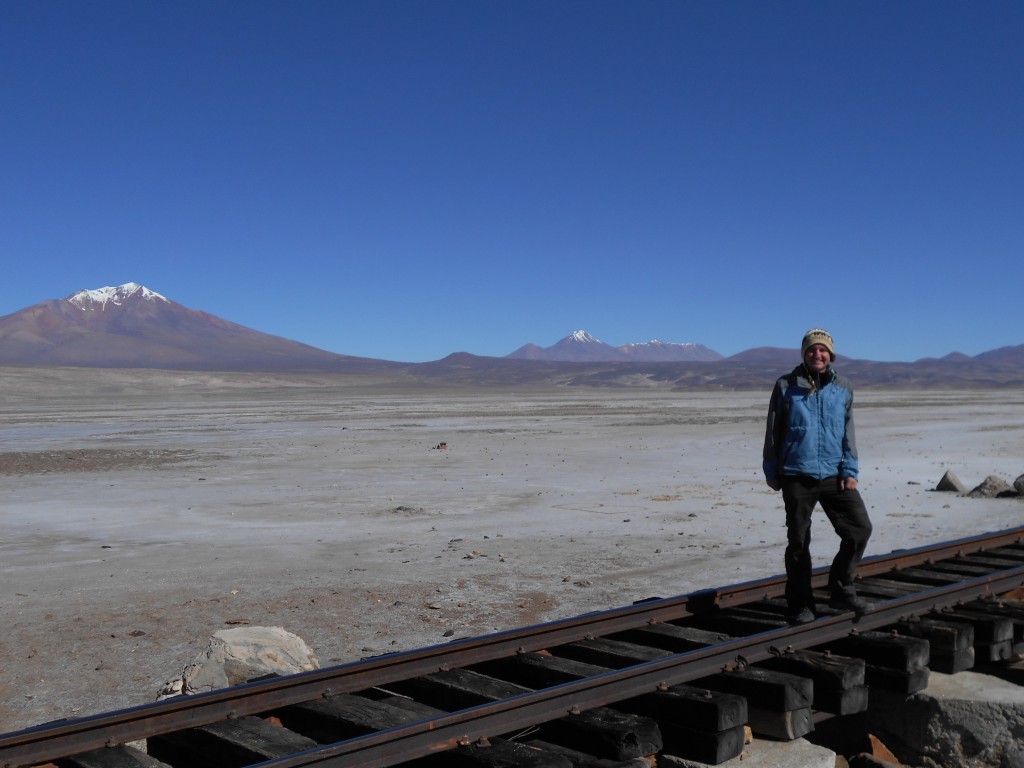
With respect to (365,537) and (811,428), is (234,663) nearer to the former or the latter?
(811,428)

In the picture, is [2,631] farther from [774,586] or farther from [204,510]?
[204,510]

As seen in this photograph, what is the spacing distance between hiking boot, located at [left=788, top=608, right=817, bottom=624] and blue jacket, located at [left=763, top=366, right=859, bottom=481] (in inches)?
34.4

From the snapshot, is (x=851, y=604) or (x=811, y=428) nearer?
(x=811, y=428)

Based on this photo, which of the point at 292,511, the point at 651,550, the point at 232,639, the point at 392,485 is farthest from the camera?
the point at 392,485

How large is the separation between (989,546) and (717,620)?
175 inches

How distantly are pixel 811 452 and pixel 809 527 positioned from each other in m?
0.54

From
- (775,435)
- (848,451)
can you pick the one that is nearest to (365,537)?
(775,435)

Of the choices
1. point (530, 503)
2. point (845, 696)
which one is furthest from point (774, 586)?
point (530, 503)

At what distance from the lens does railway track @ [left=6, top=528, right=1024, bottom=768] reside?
4.43 meters

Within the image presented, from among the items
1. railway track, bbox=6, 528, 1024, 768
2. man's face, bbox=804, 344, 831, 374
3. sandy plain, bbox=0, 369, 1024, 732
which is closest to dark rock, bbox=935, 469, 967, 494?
sandy plain, bbox=0, 369, 1024, 732

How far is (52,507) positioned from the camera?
57.2ft

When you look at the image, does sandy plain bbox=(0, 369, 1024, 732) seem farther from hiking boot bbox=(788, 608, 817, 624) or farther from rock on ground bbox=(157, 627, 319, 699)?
hiking boot bbox=(788, 608, 817, 624)

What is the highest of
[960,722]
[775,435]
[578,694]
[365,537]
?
[775,435]

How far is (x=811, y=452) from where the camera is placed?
615 centimetres
